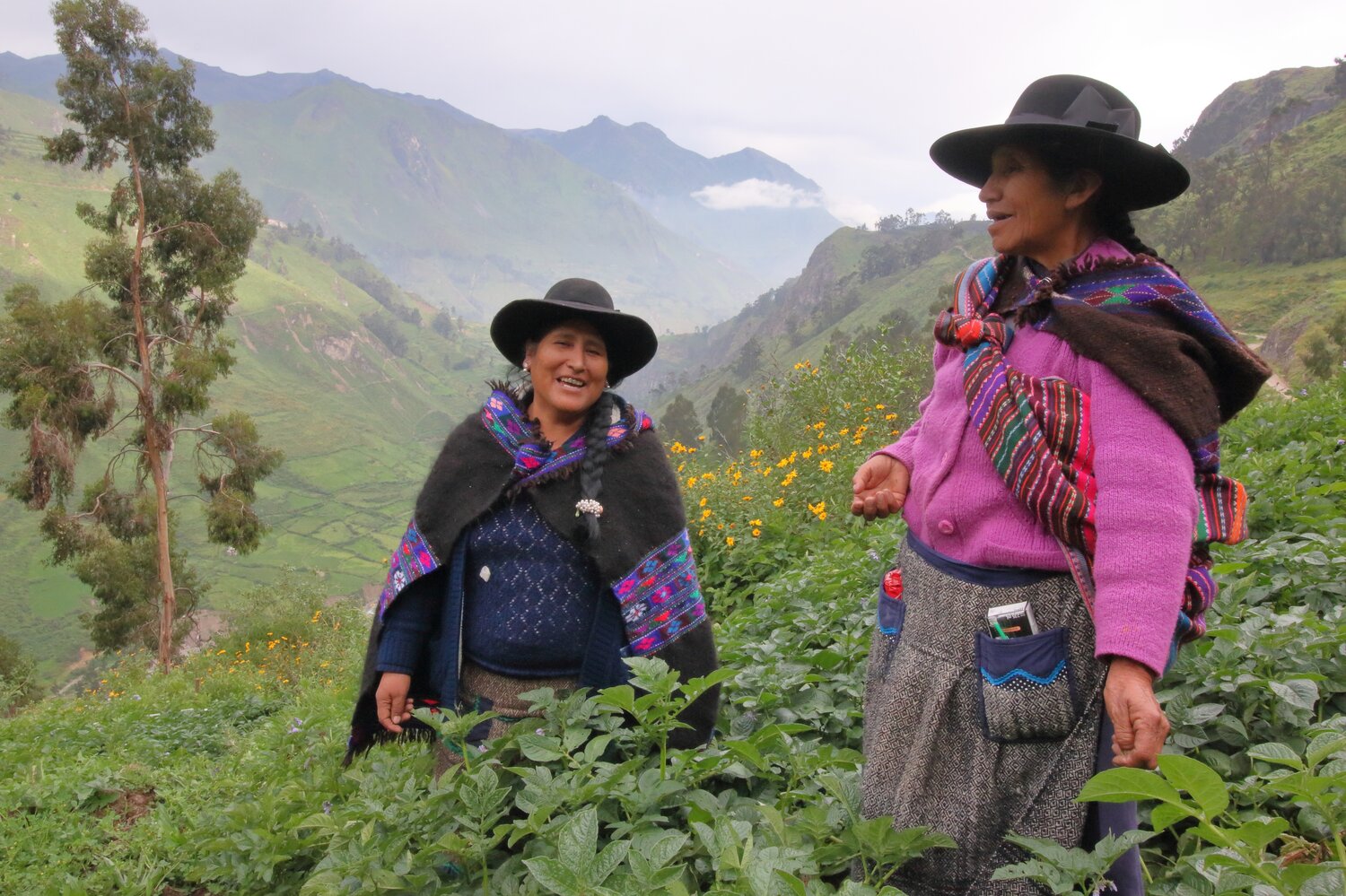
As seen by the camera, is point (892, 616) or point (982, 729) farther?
point (892, 616)

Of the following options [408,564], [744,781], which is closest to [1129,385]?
[744,781]

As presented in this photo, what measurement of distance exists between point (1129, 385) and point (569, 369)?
1.52 m

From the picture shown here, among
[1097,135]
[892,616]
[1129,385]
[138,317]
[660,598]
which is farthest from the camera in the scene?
[138,317]

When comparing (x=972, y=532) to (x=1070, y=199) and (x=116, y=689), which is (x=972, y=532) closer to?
(x=1070, y=199)

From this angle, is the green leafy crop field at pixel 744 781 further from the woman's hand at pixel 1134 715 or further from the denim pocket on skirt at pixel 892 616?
the denim pocket on skirt at pixel 892 616

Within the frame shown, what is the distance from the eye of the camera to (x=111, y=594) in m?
21.2

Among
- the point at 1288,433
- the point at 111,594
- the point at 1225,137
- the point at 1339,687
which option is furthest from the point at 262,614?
the point at 1225,137

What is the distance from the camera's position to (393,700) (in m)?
2.61

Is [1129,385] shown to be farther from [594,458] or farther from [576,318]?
[576,318]

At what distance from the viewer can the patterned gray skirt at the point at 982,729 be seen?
156 centimetres

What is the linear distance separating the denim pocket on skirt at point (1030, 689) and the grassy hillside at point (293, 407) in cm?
7969

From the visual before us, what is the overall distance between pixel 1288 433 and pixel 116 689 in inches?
549

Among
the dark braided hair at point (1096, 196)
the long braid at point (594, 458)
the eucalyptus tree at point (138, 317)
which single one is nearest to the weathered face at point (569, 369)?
the long braid at point (594, 458)

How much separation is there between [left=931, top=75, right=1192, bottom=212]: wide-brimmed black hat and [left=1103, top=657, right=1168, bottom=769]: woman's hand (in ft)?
2.88
